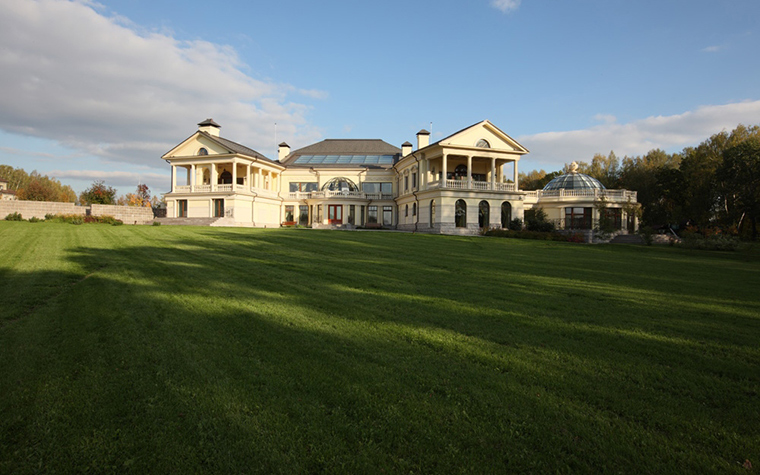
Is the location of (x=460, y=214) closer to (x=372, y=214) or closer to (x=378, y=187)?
(x=372, y=214)

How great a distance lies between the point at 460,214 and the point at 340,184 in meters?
16.8

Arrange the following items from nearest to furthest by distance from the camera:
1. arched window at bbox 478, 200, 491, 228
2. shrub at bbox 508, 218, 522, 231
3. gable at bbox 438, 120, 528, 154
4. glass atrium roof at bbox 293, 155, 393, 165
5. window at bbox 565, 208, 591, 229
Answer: shrub at bbox 508, 218, 522, 231
gable at bbox 438, 120, 528, 154
arched window at bbox 478, 200, 491, 228
window at bbox 565, 208, 591, 229
glass atrium roof at bbox 293, 155, 393, 165

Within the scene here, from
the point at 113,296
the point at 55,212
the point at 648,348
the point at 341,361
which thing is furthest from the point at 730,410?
the point at 55,212

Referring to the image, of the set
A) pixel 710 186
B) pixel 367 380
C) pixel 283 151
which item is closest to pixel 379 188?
pixel 283 151

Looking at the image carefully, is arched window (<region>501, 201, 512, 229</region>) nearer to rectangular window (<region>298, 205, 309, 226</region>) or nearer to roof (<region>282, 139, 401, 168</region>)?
roof (<region>282, 139, 401, 168</region>)

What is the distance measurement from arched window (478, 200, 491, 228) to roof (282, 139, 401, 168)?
15244mm

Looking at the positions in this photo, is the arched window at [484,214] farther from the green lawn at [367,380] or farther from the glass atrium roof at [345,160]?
the green lawn at [367,380]

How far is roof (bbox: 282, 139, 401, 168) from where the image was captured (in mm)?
46812

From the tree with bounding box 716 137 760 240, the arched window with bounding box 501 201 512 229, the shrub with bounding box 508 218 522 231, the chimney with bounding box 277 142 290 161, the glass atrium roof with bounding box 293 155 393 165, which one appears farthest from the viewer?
the chimney with bounding box 277 142 290 161

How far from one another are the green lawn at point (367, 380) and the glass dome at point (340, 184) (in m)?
38.3

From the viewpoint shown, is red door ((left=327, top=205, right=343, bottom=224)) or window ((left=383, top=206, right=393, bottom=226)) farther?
window ((left=383, top=206, right=393, bottom=226))

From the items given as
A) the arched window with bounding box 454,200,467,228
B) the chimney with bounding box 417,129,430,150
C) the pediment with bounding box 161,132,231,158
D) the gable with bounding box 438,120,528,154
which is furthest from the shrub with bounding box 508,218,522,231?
the pediment with bounding box 161,132,231,158

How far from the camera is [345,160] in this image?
1885 inches

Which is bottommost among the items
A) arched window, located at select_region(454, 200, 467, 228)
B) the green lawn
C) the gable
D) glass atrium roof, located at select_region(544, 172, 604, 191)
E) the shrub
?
the green lawn
